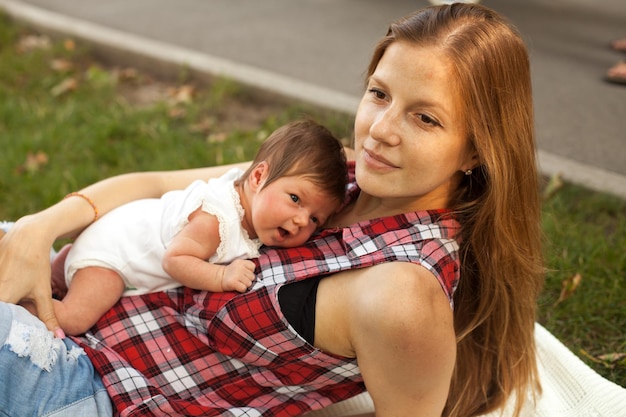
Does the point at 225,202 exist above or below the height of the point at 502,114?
below

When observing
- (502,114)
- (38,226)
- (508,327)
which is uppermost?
(502,114)

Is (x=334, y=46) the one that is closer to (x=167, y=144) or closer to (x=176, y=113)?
(x=176, y=113)

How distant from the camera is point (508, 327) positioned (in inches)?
94.0

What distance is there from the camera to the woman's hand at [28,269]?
2221mm

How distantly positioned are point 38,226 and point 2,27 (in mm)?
4656

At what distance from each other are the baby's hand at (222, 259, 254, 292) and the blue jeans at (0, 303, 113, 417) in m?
0.45

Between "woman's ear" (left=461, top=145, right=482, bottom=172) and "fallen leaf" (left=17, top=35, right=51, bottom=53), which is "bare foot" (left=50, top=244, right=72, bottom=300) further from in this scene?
"fallen leaf" (left=17, top=35, right=51, bottom=53)

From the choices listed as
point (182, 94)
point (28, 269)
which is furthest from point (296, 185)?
point (182, 94)

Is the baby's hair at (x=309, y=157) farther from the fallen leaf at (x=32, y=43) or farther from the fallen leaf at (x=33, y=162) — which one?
the fallen leaf at (x=32, y=43)

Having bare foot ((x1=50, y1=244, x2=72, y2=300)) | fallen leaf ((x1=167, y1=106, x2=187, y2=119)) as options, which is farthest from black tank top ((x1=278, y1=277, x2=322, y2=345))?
fallen leaf ((x1=167, y1=106, x2=187, y2=119))

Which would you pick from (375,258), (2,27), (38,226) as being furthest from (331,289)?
(2,27)

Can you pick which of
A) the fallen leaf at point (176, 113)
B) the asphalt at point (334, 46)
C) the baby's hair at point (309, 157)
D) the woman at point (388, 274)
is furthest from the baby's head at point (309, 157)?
the fallen leaf at point (176, 113)

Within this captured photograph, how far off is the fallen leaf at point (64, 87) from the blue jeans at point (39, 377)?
3402 mm

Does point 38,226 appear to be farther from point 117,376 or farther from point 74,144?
point 74,144
